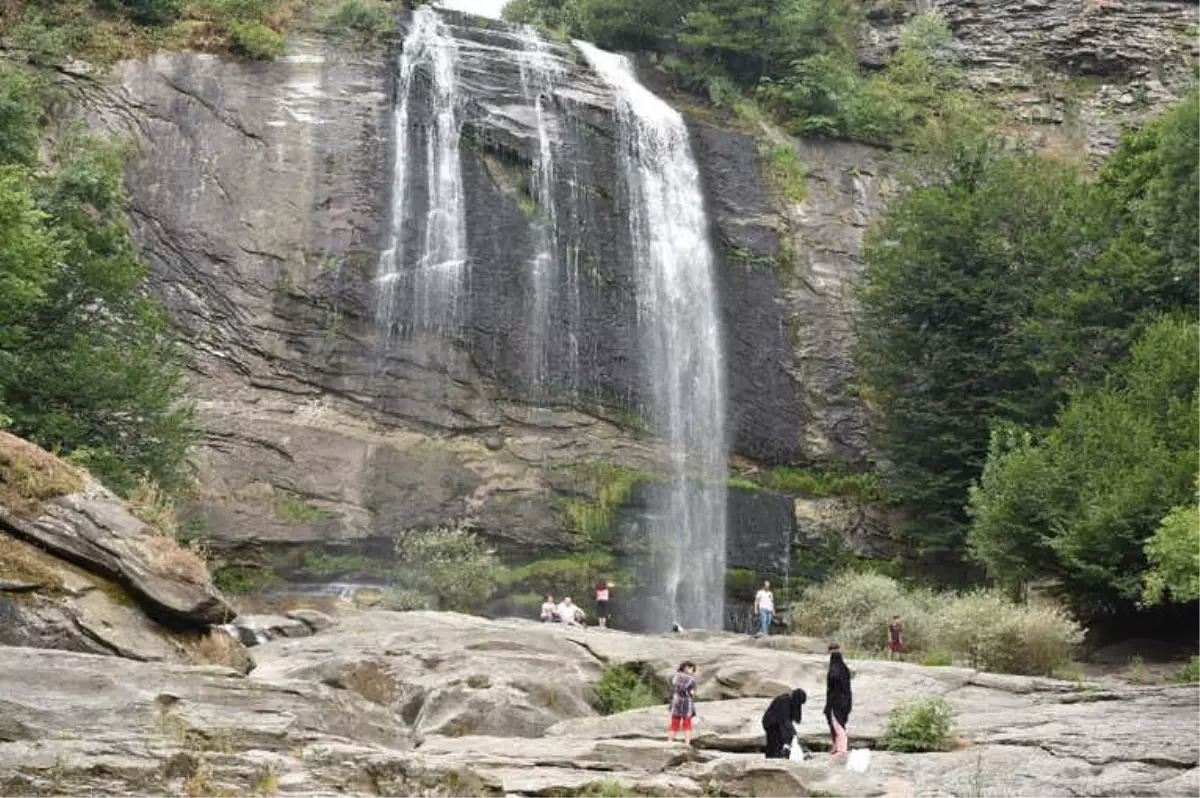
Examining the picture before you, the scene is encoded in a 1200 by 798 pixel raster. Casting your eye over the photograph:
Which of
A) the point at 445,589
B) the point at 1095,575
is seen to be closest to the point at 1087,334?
the point at 1095,575

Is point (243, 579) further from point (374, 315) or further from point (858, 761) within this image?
point (858, 761)

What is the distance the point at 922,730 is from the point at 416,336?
21.4 meters

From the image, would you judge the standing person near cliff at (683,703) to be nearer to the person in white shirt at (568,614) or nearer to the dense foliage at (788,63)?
the person in white shirt at (568,614)

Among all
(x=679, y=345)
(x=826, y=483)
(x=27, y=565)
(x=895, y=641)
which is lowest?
(x=826, y=483)

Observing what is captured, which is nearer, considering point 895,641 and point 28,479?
point 28,479

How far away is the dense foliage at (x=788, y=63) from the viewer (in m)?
40.5

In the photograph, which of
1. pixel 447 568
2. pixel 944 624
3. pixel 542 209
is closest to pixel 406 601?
pixel 447 568

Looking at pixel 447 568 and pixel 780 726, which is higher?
pixel 780 726

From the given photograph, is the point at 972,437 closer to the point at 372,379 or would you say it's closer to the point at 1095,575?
the point at 1095,575

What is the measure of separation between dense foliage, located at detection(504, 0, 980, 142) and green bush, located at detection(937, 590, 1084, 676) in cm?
2204

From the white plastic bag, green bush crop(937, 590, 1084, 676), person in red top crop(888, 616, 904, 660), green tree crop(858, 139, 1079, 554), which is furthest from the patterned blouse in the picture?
green tree crop(858, 139, 1079, 554)

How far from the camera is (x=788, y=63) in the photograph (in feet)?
138

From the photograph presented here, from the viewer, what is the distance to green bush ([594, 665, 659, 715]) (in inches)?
699

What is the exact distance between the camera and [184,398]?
2964 centimetres
